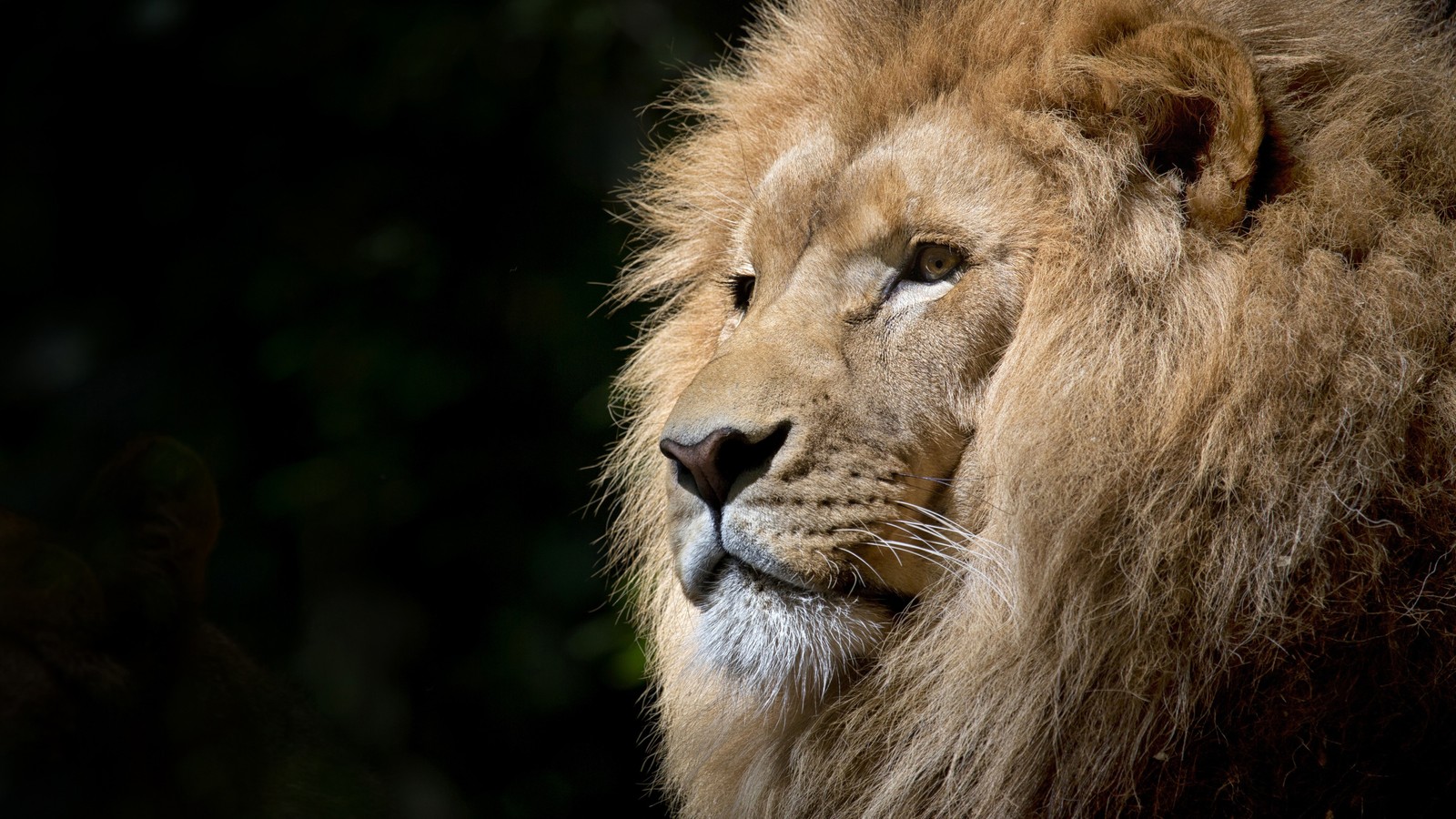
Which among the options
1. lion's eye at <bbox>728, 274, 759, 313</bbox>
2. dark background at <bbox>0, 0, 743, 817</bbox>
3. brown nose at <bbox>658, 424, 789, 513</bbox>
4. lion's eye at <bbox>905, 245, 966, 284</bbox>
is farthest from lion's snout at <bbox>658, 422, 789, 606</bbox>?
dark background at <bbox>0, 0, 743, 817</bbox>

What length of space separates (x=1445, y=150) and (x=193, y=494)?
1.51m

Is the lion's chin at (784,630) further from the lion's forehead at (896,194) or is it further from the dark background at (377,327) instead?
the dark background at (377,327)

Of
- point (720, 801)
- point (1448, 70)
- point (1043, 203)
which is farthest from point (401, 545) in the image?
point (1448, 70)

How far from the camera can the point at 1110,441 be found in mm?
1457

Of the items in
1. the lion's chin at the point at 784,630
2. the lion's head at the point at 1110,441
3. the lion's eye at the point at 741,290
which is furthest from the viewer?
the lion's eye at the point at 741,290

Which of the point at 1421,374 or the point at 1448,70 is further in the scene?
the point at 1448,70

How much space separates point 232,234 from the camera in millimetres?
2115

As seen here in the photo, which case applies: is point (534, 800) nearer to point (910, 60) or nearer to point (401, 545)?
point (401, 545)

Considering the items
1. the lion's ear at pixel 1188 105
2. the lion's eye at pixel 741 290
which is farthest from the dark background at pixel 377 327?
the lion's ear at pixel 1188 105

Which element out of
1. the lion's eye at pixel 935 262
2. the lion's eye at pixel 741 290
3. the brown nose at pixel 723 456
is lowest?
the lion's eye at pixel 741 290

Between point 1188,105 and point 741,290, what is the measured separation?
72cm

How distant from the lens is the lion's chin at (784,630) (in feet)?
4.93

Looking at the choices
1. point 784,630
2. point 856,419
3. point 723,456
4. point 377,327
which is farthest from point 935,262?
point 377,327

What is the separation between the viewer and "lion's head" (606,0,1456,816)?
1.40m
